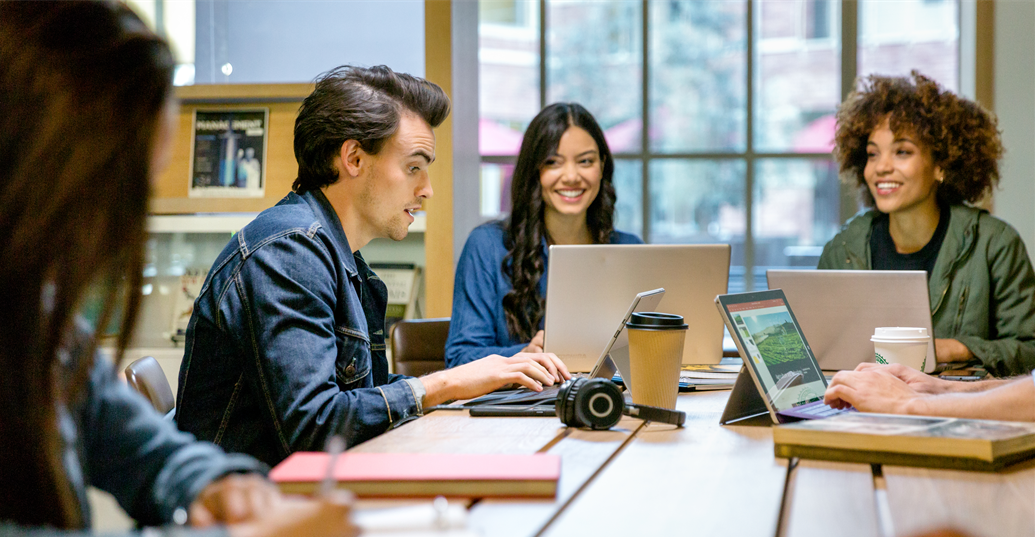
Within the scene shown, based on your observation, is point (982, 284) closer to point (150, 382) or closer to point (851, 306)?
point (851, 306)

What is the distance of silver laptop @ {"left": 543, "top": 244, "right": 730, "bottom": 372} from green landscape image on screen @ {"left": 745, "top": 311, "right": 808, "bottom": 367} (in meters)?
0.36

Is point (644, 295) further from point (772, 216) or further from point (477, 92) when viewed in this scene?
point (772, 216)

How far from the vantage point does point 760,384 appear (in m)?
1.30

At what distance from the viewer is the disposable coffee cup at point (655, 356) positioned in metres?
1.41

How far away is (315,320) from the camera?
140 centimetres

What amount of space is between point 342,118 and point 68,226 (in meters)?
1.06

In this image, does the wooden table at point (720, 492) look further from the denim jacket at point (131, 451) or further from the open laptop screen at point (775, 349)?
the denim jacket at point (131, 451)

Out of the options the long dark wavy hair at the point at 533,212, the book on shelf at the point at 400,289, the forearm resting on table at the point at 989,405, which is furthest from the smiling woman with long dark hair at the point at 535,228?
the forearm resting on table at the point at 989,405

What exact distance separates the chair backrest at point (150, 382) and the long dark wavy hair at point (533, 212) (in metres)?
1.07

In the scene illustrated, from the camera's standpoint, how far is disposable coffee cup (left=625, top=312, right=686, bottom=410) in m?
1.41

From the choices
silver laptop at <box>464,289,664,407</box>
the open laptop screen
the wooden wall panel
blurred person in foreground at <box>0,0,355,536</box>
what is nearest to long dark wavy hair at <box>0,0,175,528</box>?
blurred person in foreground at <box>0,0,355,536</box>

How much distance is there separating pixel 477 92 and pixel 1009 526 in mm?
3302

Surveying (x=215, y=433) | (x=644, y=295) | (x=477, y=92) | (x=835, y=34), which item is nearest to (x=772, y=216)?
(x=835, y=34)

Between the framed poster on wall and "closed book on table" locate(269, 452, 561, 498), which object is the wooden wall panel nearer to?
the framed poster on wall
